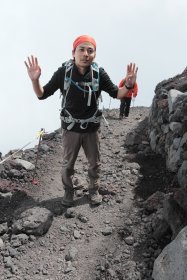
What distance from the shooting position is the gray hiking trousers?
799cm

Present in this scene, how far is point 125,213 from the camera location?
336 inches

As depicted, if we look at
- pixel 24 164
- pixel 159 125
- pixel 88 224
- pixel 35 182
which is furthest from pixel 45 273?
pixel 159 125

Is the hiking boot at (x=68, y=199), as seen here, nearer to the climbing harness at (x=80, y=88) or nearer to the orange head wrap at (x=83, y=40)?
the climbing harness at (x=80, y=88)

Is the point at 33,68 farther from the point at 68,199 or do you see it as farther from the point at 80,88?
the point at 68,199

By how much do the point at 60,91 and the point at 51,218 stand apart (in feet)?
9.16

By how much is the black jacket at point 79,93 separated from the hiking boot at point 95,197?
169 cm

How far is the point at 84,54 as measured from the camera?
732 centimetres

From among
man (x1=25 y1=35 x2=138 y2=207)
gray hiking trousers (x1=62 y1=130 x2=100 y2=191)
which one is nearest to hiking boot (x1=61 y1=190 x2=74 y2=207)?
gray hiking trousers (x1=62 y1=130 x2=100 y2=191)

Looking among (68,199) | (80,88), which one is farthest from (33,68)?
(68,199)

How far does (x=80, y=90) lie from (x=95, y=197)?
2.68 metres

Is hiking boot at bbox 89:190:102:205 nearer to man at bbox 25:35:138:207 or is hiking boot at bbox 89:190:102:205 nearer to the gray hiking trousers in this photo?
the gray hiking trousers

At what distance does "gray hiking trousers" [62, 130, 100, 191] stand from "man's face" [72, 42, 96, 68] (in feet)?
4.90

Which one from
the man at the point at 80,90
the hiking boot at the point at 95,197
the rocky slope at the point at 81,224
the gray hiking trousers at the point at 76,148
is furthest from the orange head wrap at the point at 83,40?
the rocky slope at the point at 81,224

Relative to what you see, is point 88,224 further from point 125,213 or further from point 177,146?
point 177,146
